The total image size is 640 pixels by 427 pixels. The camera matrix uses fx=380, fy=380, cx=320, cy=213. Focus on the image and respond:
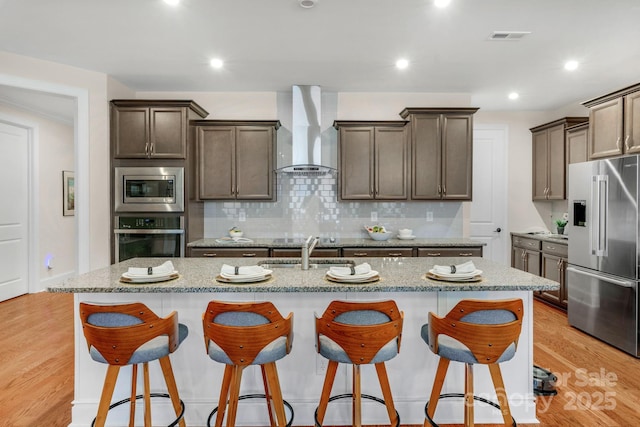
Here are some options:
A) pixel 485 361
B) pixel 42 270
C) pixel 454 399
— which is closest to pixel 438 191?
pixel 454 399

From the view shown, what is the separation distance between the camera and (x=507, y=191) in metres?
5.82

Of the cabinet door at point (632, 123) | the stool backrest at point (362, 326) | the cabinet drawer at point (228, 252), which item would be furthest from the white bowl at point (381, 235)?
the stool backrest at point (362, 326)

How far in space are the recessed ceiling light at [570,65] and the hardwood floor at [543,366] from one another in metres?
2.78

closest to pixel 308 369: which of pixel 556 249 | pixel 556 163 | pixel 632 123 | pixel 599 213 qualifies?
pixel 599 213

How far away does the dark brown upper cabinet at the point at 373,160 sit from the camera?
4.59m

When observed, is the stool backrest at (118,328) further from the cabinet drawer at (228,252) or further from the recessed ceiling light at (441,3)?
the recessed ceiling light at (441,3)

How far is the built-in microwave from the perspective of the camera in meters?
4.20

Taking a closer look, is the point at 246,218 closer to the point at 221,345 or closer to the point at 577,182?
the point at 221,345

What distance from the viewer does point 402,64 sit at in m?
3.91

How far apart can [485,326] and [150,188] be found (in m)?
3.69

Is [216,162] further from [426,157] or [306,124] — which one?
[426,157]

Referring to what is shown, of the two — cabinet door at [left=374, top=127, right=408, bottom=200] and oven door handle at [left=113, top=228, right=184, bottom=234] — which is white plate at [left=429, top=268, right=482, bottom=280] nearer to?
cabinet door at [left=374, top=127, right=408, bottom=200]

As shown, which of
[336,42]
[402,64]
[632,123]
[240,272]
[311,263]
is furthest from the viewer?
[402,64]

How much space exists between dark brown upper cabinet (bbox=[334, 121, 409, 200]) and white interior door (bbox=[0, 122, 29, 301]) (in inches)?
181
